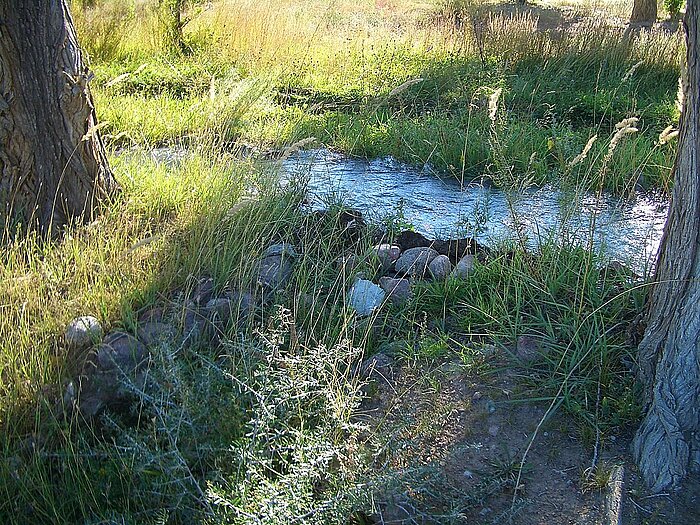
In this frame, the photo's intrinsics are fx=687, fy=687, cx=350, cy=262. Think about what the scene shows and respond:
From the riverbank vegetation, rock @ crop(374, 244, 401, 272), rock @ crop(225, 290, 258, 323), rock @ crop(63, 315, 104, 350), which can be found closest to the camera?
the riverbank vegetation

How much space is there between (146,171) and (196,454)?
7.70 ft

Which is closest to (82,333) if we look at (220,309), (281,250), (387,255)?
(220,309)

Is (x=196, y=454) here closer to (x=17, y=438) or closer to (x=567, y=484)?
(x=17, y=438)

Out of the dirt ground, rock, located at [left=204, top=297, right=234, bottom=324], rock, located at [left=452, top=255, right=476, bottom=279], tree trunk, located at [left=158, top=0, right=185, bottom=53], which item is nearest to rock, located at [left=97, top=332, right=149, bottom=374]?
rock, located at [left=204, top=297, right=234, bottom=324]

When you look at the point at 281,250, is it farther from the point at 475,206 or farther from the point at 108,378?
the point at 475,206

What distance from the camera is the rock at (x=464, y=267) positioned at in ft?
10.9

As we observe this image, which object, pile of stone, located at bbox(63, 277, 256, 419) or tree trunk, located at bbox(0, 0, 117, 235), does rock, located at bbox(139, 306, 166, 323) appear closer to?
pile of stone, located at bbox(63, 277, 256, 419)

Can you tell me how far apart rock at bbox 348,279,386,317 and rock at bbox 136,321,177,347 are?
31.5 inches

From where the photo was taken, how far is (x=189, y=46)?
865 cm

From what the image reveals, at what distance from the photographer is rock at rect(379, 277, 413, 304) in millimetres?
3266

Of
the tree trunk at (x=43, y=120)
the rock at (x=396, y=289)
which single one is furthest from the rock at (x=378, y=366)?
the tree trunk at (x=43, y=120)

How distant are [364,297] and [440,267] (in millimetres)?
463

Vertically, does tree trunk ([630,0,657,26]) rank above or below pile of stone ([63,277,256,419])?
above

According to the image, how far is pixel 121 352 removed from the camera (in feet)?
9.29
